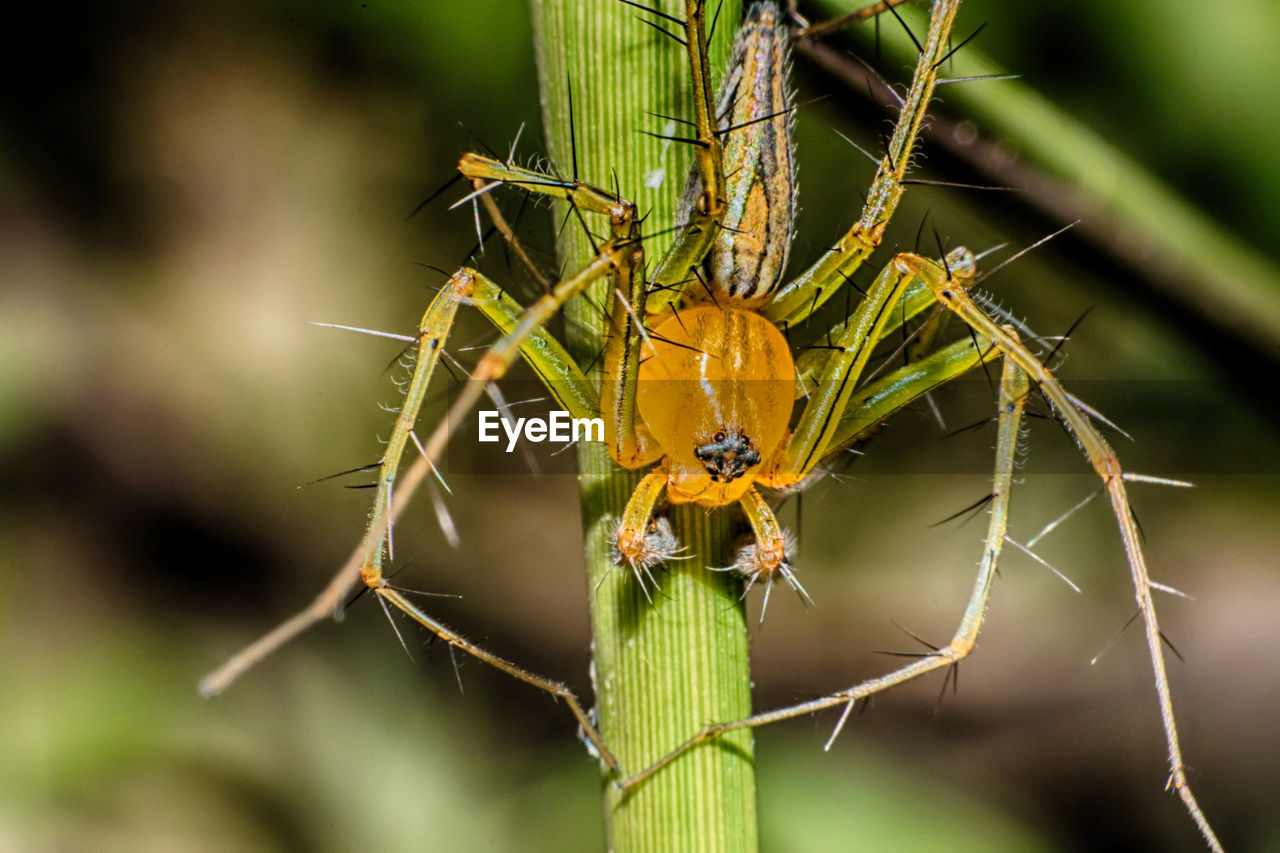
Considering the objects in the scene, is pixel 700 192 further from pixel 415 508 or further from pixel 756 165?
pixel 415 508

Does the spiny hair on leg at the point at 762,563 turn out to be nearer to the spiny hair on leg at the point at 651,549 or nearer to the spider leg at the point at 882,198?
the spiny hair on leg at the point at 651,549

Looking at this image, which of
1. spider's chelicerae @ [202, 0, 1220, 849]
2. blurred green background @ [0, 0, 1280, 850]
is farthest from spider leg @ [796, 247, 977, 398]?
blurred green background @ [0, 0, 1280, 850]

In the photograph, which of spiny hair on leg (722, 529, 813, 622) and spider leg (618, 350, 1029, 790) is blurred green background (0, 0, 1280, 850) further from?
spiny hair on leg (722, 529, 813, 622)

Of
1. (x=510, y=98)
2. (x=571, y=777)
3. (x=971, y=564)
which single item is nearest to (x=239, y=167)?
(x=510, y=98)

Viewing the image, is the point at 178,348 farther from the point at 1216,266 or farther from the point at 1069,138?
the point at 1216,266

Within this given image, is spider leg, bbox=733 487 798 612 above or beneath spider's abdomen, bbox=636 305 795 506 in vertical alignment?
beneath

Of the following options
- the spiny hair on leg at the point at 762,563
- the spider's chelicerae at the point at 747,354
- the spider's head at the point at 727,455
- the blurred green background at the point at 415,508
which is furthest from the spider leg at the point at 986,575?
the blurred green background at the point at 415,508

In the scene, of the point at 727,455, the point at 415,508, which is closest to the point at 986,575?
the point at 727,455
